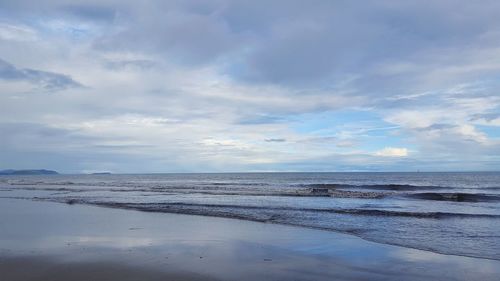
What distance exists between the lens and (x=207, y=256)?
10.9 meters

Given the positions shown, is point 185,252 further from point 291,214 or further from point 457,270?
point 291,214

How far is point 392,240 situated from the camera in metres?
13.8

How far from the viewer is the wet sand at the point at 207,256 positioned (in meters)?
9.08

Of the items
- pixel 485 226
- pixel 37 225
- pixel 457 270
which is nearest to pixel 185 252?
pixel 457 270

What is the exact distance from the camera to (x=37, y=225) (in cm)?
1630

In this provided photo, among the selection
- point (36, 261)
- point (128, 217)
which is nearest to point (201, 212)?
point (128, 217)

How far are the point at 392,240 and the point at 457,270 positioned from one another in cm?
422

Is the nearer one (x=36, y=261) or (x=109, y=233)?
(x=36, y=261)

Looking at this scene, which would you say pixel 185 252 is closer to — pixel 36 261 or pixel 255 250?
pixel 255 250

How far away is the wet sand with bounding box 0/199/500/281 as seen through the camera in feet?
29.8

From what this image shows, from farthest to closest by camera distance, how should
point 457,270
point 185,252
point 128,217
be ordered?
1. point 128,217
2. point 185,252
3. point 457,270

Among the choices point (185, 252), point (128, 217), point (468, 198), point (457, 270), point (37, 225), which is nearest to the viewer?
point (457, 270)

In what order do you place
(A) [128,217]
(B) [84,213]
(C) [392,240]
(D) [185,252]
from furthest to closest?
(B) [84,213], (A) [128,217], (C) [392,240], (D) [185,252]

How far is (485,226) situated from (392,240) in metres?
6.15
